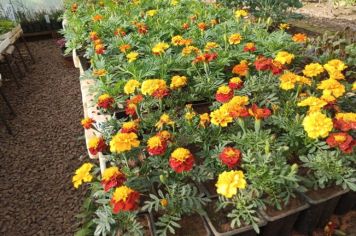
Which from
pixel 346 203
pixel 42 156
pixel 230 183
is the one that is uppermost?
pixel 230 183

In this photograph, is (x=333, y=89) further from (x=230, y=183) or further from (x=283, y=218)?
(x=230, y=183)

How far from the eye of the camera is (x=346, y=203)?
5.79ft

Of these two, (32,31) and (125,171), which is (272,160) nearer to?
(125,171)

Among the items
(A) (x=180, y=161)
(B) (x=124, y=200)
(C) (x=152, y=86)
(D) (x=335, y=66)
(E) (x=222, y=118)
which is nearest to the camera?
(B) (x=124, y=200)

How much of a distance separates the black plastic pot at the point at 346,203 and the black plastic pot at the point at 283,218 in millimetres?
328

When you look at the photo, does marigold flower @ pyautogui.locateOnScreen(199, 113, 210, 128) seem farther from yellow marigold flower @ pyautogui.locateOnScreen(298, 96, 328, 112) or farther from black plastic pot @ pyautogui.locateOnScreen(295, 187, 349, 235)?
black plastic pot @ pyautogui.locateOnScreen(295, 187, 349, 235)

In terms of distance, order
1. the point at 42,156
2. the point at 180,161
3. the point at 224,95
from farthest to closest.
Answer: the point at 42,156 → the point at 224,95 → the point at 180,161

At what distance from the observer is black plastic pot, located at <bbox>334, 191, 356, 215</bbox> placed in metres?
1.73

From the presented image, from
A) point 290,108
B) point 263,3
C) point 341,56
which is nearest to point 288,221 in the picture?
point 290,108

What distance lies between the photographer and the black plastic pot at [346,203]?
1734 mm

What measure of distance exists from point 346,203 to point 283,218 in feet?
1.58

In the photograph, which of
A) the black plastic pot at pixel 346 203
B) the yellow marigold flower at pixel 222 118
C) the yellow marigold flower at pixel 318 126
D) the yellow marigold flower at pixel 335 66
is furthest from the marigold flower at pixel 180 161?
the yellow marigold flower at pixel 335 66

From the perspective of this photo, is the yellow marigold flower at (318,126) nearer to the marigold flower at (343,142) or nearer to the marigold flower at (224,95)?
the marigold flower at (343,142)

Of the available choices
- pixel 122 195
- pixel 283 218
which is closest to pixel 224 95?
pixel 283 218
